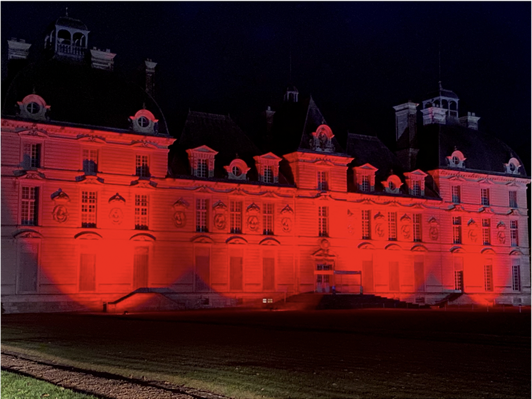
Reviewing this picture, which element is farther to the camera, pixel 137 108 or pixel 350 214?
pixel 350 214

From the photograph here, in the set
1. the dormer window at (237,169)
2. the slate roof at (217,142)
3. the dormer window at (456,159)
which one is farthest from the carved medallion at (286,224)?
the dormer window at (456,159)

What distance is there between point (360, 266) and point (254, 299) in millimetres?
9203

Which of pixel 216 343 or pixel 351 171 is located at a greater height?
pixel 351 171

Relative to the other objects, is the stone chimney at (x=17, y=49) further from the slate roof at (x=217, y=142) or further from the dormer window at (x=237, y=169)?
the dormer window at (x=237, y=169)

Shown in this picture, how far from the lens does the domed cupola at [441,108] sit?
209 feet

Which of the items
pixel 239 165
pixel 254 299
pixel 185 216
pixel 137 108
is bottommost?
pixel 254 299

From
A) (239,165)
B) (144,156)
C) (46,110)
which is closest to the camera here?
(46,110)

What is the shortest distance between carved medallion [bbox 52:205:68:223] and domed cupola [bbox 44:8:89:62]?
33.6 ft

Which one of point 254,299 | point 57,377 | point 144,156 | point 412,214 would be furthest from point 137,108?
point 57,377

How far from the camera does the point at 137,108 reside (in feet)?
153

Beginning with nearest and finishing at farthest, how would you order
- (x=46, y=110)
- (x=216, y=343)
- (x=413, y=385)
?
(x=413, y=385), (x=216, y=343), (x=46, y=110)

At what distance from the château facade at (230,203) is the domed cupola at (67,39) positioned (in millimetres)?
104

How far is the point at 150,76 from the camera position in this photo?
50250 millimetres

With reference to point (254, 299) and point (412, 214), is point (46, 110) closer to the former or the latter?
point (254, 299)
